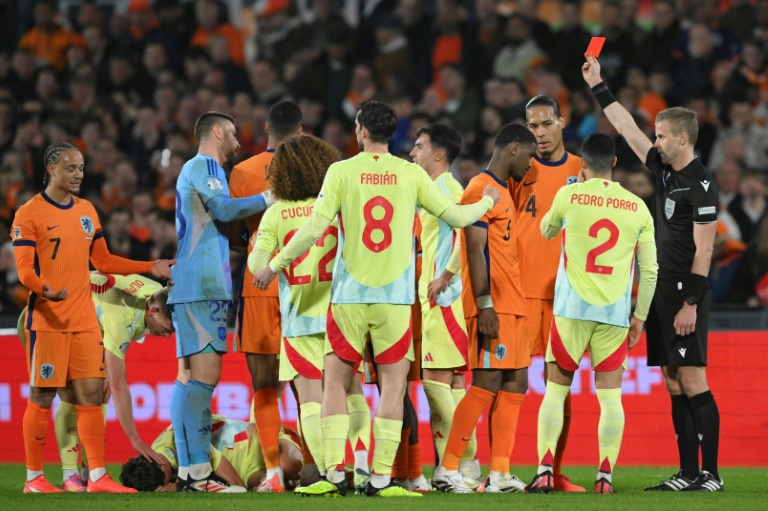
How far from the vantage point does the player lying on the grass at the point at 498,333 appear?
807cm

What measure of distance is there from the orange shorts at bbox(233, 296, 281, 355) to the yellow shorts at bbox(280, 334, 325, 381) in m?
0.42

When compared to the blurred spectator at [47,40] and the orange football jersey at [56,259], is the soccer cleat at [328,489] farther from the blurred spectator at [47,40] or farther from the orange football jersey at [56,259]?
the blurred spectator at [47,40]

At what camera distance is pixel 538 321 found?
866 cm

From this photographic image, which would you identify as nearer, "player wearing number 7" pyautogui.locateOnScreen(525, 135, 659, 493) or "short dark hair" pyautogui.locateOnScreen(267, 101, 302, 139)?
"player wearing number 7" pyautogui.locateOnScreen(525, 135, 659, 493)

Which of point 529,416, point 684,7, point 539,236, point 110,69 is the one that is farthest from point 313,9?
point 539,236

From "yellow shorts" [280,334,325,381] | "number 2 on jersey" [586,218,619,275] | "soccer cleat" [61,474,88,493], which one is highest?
"number 2 on jersey" [586,218,619,275]

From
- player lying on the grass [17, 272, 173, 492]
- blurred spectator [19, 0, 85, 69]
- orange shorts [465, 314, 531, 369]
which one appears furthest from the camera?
blurred spectator [19, 0, 85, 69]

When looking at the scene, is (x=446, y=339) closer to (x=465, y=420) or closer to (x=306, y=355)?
(x=465, y=420)

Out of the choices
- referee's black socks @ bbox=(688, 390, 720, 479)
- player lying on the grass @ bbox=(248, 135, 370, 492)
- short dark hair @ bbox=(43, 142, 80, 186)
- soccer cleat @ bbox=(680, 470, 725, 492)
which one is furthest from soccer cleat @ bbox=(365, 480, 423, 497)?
short dark hair @ bbox=(43, 142, 80, 186)

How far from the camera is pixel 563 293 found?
805 centimetres

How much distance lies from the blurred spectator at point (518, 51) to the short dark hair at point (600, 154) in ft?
25.8

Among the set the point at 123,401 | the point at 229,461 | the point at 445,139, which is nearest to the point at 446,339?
the point at 445,139

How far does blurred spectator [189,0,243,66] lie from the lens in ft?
58.1

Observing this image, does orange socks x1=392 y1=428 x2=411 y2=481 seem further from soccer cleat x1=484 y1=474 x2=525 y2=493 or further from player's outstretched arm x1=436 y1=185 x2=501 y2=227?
player's outstretched arm x1=436 y1=185 x2=501 y2=227
